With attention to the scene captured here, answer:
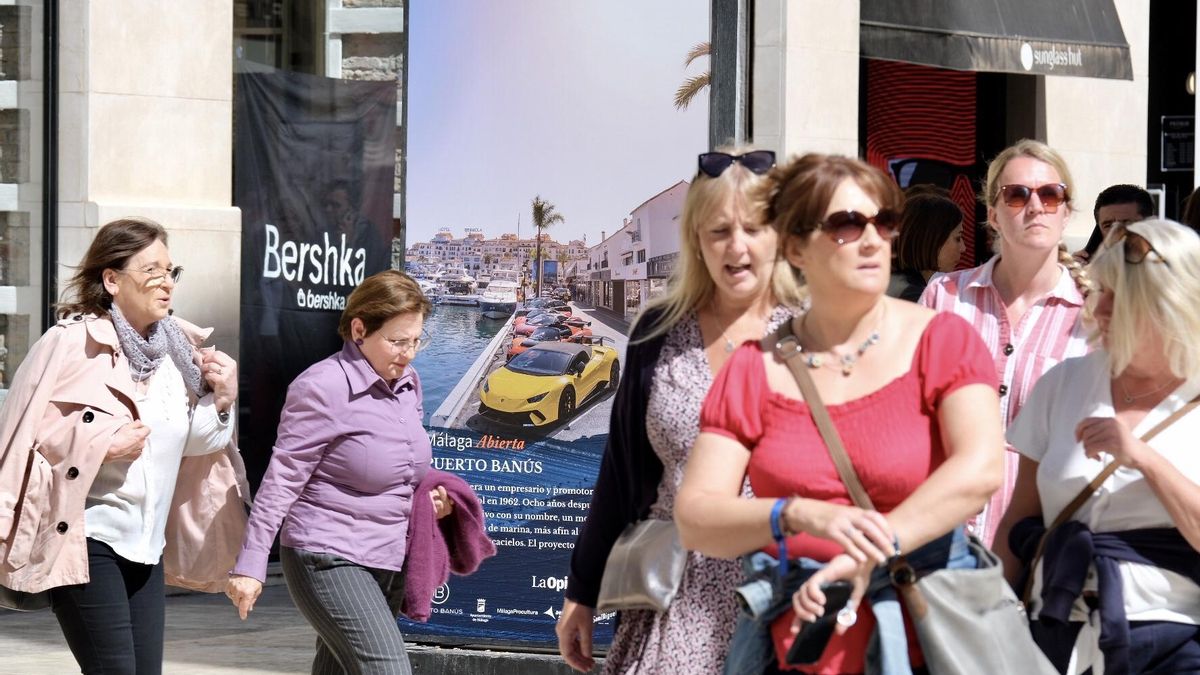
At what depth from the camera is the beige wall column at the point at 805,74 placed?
8234mm

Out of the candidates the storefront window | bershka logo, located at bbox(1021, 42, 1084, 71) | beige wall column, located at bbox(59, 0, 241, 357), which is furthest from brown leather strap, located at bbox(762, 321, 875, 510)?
the storefront window

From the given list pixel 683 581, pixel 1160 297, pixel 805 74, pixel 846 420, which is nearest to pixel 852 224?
pixel 846 420

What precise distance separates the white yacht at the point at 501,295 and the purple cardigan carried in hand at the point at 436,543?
1690 mm

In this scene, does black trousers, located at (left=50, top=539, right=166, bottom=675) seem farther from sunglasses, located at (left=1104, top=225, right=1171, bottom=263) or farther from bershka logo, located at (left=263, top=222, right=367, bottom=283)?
bershka logo, located at (left=263, top=222, right=367, bottom=283)

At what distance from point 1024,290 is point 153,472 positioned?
2.81 metres

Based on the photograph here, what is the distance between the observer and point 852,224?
114 inches

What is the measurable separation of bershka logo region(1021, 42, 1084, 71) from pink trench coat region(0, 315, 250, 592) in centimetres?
569

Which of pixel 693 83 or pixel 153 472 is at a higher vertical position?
pixel 693 83

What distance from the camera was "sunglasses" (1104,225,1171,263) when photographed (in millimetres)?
3686

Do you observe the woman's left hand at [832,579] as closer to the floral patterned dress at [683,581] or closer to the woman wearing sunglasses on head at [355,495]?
the floral patterned dress at [683,581]

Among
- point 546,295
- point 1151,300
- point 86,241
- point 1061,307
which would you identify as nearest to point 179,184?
point 86,241

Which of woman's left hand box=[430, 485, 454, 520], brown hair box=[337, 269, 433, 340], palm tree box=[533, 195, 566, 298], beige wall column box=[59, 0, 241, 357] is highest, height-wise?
beige wall column box=[59, 0, 241, 357]

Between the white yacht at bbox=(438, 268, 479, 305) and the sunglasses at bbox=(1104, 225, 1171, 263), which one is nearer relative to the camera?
the sunglasses at bbox=(1104, 225, 1171, 263)

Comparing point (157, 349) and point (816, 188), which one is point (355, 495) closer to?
point (157, 349)
